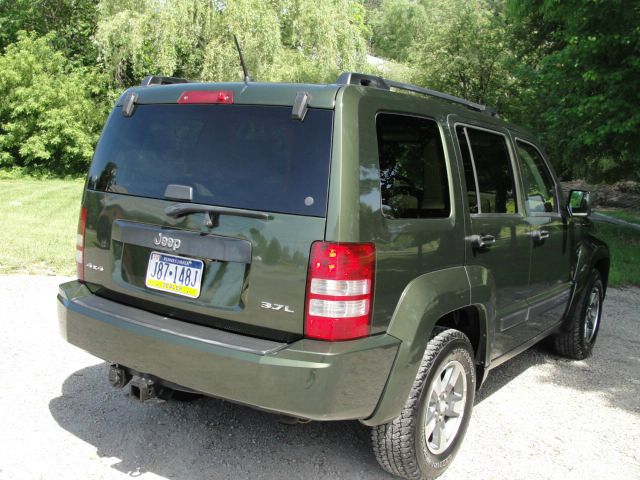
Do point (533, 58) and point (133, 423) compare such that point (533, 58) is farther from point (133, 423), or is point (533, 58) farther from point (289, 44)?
point (133, 423)

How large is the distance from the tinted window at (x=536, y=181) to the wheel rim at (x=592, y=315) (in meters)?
1.23

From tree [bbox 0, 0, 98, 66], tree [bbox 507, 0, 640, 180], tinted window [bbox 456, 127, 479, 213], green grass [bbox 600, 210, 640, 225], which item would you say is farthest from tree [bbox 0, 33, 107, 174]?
tinted window [bbox 456, 127, 479, 213]

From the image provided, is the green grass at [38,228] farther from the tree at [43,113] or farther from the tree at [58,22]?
the tree at [58,22]

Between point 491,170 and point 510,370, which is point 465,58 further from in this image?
point 491,170

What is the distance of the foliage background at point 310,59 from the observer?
11766mm

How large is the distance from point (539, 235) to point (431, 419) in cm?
168

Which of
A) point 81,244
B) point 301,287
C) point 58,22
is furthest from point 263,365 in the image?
point 58,22

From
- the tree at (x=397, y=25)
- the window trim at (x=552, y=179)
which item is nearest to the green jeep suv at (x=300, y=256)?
the window trim at (x=552, y=179)

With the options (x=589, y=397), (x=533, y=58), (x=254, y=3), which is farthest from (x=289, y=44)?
(x=589, y=397)

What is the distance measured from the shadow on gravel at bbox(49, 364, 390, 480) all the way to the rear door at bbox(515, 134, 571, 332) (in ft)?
5.26

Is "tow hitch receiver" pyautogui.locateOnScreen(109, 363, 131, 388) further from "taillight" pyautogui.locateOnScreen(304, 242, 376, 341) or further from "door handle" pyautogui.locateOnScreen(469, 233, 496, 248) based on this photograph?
"door handle" pyautogui.locateOnScreen(469, 233, 496, 248)

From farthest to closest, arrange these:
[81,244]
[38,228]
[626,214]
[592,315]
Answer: [626,214] → [38,228] → [592,315] → [81,244]

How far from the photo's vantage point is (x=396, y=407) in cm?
276

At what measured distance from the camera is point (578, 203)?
16.0 ft
